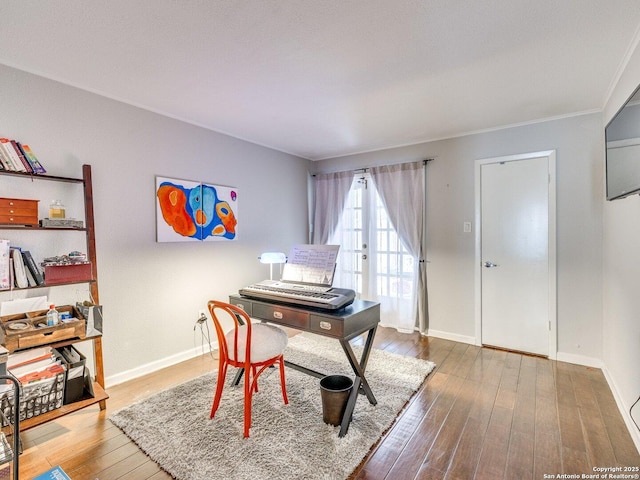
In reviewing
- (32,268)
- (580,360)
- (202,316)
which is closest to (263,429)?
(202,316)

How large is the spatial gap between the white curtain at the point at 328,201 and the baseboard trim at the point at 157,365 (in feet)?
6.98

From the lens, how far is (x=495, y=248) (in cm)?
348

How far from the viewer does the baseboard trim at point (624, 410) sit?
1901mm

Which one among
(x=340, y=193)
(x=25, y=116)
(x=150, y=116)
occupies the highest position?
(x=150, y=116)

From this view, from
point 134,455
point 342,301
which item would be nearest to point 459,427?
point 342,301

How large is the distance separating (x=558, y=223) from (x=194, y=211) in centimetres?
359

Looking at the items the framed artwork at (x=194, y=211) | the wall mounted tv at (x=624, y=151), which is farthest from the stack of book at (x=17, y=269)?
the wall mounted tv at (x=624, y=151)

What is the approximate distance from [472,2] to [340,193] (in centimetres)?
309

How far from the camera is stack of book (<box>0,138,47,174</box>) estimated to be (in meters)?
1.96

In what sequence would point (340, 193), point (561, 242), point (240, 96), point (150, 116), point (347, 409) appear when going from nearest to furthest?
point (347, 409) → point (240, 96) → point (150, 116) → point (561, 242) → point (340, 193)

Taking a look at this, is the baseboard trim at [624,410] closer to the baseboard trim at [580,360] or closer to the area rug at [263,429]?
the baseboard trim at [580,360]

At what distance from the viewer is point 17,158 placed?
2.02 metres

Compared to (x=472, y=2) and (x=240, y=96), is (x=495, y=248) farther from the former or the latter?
(x=240, y=96)

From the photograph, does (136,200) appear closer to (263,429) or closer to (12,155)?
(12,155)
